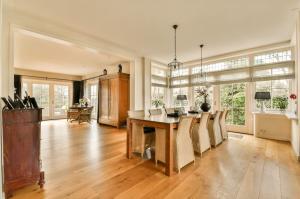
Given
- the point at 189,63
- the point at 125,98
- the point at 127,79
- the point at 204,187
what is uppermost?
the point at 189,63

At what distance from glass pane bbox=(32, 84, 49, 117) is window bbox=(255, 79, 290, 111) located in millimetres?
9496

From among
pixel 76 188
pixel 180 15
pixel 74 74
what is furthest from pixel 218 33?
pixel 74 74

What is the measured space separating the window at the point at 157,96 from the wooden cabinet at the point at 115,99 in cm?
105

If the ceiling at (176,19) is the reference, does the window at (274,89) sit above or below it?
below

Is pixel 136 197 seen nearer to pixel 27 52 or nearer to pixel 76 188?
pixel 76 188

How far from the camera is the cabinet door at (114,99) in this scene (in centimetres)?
616

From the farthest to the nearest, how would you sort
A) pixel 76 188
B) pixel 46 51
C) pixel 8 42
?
1. pixel 46 51
2. pixel 8 42
3. pixel 76 188

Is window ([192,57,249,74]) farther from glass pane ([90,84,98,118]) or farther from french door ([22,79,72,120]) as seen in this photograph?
french door ([22,79,72,120])

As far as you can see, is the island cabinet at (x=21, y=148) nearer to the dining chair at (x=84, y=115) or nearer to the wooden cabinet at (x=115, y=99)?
the wooden cabinet at (x=115, y=99)

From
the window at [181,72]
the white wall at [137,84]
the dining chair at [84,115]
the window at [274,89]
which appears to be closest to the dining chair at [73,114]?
the dining chair at [84,115]

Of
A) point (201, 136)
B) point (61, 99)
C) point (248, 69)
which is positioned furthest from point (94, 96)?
point (248, 69)

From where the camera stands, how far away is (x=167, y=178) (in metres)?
2.30

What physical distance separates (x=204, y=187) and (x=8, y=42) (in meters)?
3.86

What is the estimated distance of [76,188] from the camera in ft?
6.66
